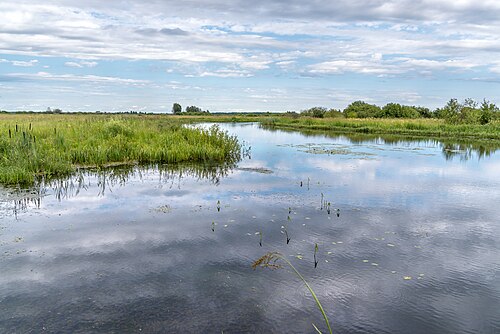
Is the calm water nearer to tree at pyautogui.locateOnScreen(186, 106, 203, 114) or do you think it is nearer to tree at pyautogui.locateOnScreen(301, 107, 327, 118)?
tree at pyautogui.locateOnScreen(301, 107, 327, 118)

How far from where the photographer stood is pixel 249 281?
22.0 ft

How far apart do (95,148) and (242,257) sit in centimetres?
1257

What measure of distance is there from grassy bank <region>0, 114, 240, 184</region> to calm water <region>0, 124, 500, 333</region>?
1.48 m

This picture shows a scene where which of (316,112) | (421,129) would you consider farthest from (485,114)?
(316,112)

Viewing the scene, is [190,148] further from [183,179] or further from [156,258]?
[156,258]

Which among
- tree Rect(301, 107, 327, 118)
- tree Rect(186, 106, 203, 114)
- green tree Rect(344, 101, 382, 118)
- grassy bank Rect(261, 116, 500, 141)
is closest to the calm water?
grassy bank Rect(261, 116, 500, 141)

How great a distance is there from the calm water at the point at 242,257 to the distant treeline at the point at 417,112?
36.1m

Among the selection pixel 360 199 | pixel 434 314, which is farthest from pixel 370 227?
pixel 434 314

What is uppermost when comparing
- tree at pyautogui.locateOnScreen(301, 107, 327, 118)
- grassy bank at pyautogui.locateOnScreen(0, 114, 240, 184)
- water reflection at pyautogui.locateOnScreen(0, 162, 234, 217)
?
tree at pyautogui.locateOnScreen(301, 107, 327, 118)

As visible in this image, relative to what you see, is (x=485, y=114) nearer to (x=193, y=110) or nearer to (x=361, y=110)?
(x=361, y=110)

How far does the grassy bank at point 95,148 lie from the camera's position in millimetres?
14891

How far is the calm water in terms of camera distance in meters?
5.61

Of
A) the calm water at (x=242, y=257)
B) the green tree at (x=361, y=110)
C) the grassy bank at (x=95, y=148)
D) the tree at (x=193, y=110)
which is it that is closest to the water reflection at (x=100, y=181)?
the calm water at (x=242, y=257)

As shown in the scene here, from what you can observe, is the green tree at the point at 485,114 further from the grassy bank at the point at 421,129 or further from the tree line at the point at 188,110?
the tree line at the point at 188,110
